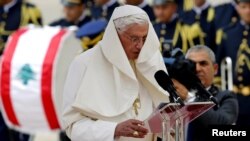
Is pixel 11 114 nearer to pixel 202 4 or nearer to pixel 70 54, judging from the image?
pixel 70 54

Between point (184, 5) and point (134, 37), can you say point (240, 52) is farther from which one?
point (134, 37)

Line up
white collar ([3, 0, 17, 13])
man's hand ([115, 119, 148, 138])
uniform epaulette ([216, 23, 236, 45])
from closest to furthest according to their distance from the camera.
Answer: man's hand ([115, 119, 148, 138]), uniform epaulette ([216, 23, 236, 45]), white collar ([3, 0, 17, 13])

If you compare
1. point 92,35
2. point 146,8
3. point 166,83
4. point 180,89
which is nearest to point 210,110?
point 180,89

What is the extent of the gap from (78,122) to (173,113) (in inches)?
27.3

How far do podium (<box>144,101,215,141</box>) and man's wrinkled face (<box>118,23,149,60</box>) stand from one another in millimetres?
401

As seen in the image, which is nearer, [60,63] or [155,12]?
[60,63]

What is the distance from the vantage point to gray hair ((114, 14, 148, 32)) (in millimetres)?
6395

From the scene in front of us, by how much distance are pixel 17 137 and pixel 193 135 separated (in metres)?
4.49

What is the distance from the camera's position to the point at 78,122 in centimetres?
643

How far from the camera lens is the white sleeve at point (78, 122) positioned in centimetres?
635

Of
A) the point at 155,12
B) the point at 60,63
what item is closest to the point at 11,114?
the point at 60,63

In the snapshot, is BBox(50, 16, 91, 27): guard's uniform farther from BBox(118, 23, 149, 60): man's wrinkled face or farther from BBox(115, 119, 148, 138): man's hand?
BBox(115, 119, 148, 138): man's hand

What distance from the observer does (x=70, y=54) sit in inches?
404

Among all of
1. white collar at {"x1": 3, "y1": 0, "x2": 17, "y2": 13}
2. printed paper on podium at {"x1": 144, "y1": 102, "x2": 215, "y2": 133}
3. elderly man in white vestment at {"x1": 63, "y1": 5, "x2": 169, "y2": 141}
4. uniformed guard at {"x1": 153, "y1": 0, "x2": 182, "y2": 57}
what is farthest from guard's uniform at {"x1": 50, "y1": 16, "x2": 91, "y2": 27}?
printed paper on podium at {"x1": 144, "y1": 102, "x2": 215, "y2": 133}
